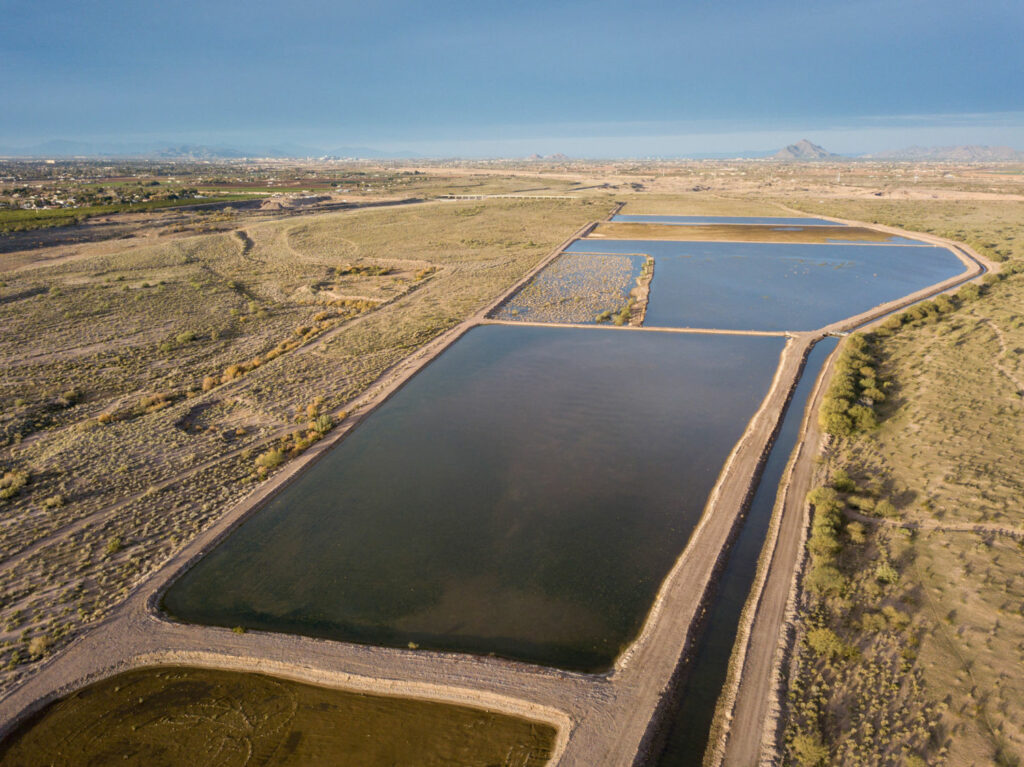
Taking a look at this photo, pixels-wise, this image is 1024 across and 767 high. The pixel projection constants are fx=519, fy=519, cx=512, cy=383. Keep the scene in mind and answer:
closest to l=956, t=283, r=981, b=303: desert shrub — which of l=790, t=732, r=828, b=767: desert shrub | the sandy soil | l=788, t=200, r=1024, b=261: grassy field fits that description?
l=788, t=200, r=1024, b=261: grassy field

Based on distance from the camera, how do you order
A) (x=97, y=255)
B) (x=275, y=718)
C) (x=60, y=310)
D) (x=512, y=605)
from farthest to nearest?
(x=97, y=255) < (x=60, y=310) < (x=512, y=605) < (x=275, y=718)

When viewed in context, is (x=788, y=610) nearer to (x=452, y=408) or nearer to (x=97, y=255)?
(x=452, y=408)

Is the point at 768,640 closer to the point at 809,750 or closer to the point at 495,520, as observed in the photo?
the point at 809,750

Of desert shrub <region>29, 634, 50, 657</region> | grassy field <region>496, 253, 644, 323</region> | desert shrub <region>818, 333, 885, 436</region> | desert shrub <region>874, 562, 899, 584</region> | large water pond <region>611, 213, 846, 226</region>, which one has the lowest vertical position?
desert shrub <region>29, 634, 50, 657</region>

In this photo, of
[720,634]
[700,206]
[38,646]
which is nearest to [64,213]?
[38,646]

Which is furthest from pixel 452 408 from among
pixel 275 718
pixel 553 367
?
pixel 275 718

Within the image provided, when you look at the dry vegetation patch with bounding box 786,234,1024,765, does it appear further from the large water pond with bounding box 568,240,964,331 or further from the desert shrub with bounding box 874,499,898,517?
the large water pond with bounding box 568,240,964,331
